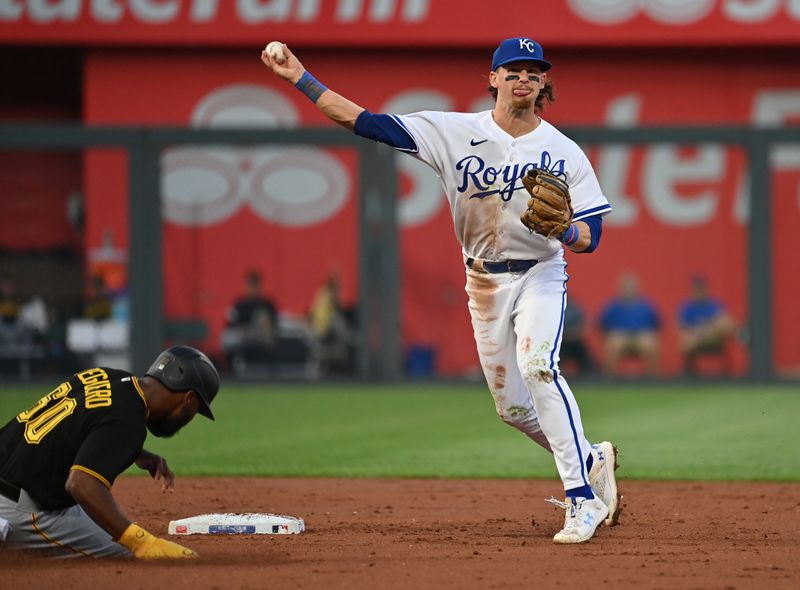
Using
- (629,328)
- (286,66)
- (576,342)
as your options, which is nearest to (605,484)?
(286,66)

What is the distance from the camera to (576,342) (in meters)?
16.1

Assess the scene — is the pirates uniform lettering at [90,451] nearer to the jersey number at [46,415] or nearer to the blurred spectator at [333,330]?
the jersey number at [46,415]

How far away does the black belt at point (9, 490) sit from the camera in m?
5.31

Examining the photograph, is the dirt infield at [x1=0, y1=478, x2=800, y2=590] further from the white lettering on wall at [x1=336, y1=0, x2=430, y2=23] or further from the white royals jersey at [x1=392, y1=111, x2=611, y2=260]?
the white lettering on wall at [x1=336, y1=0, x2=430, y2=23]

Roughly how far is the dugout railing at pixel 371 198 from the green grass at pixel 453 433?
77 centimetres

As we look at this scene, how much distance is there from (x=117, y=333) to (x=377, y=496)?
887cm

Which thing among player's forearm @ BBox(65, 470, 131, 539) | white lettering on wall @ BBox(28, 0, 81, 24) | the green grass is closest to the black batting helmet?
player's forearm @ BBox(65, 470, 131, 539)

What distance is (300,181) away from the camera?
1714 cm

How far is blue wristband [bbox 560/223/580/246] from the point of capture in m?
5.77

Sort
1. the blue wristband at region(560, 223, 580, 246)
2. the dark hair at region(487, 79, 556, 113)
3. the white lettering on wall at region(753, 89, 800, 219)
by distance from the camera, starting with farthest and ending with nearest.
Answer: the white lettering on wall at region(753, 89, 800, 219)
the dark hair at region(487, 79, 556, 113)
the blue wristband at region(560, 223, 580, 246)

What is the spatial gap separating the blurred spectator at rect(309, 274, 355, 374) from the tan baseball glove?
10333 mm

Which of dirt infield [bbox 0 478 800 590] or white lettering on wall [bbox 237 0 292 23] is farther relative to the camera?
white lettering on wall [bbox 237 0 292 23]

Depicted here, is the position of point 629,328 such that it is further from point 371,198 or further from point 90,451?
point 90,451

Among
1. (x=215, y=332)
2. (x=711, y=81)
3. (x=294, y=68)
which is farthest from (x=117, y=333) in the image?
(x=294, y=68)
